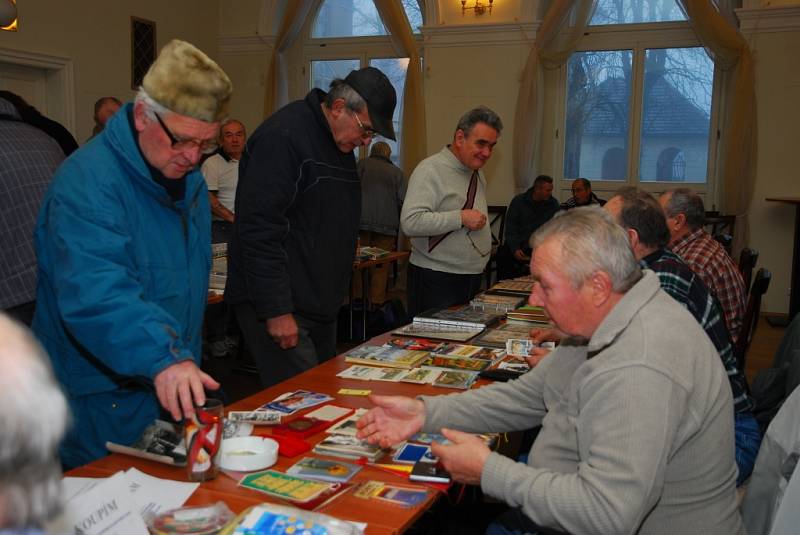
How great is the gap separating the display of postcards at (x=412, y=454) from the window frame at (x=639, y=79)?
7.07m

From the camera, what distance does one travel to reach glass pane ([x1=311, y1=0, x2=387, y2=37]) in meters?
9.64

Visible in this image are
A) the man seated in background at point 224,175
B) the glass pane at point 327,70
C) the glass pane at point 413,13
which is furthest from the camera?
the glass pane at point 327,70

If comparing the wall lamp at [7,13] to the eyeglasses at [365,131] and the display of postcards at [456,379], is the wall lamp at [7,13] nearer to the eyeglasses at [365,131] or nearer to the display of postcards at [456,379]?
the eyeglasses at [365,131]

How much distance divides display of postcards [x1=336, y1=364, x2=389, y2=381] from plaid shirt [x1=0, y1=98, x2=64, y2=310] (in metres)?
1.09

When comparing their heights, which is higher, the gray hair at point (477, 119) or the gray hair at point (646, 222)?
the gray hair at point (477, 119)

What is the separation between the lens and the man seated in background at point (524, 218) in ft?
25.9

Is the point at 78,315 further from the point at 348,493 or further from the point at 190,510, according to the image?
the point at 348,493

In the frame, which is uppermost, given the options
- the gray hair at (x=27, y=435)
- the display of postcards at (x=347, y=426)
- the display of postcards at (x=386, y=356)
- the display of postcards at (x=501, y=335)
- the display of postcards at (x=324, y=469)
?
the gray hair at (x=27, y=435)

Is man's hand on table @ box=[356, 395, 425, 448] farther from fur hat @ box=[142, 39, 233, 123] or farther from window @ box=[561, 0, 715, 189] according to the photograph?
window @ box=[561, 0, 715, 189]

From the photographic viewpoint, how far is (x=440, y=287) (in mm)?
3846

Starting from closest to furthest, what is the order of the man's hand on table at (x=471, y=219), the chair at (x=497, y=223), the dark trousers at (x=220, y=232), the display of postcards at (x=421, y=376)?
the display of postcards at (x=421, y=376), the man's hand on table at (x=471, y=219), the dark trousers at (x=220, y=232), the chair at (x=497, y=223)

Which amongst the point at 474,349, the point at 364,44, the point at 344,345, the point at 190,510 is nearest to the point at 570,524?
the point at 190,510

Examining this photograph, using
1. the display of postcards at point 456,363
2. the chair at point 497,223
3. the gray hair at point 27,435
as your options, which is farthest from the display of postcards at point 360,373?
the chair at point 497,223

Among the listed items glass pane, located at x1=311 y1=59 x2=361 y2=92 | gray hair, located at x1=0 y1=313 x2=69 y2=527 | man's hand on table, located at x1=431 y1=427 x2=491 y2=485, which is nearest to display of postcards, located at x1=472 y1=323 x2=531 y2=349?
man's hand on table, located at x1=431 y1=427 x2=491 y2=485
